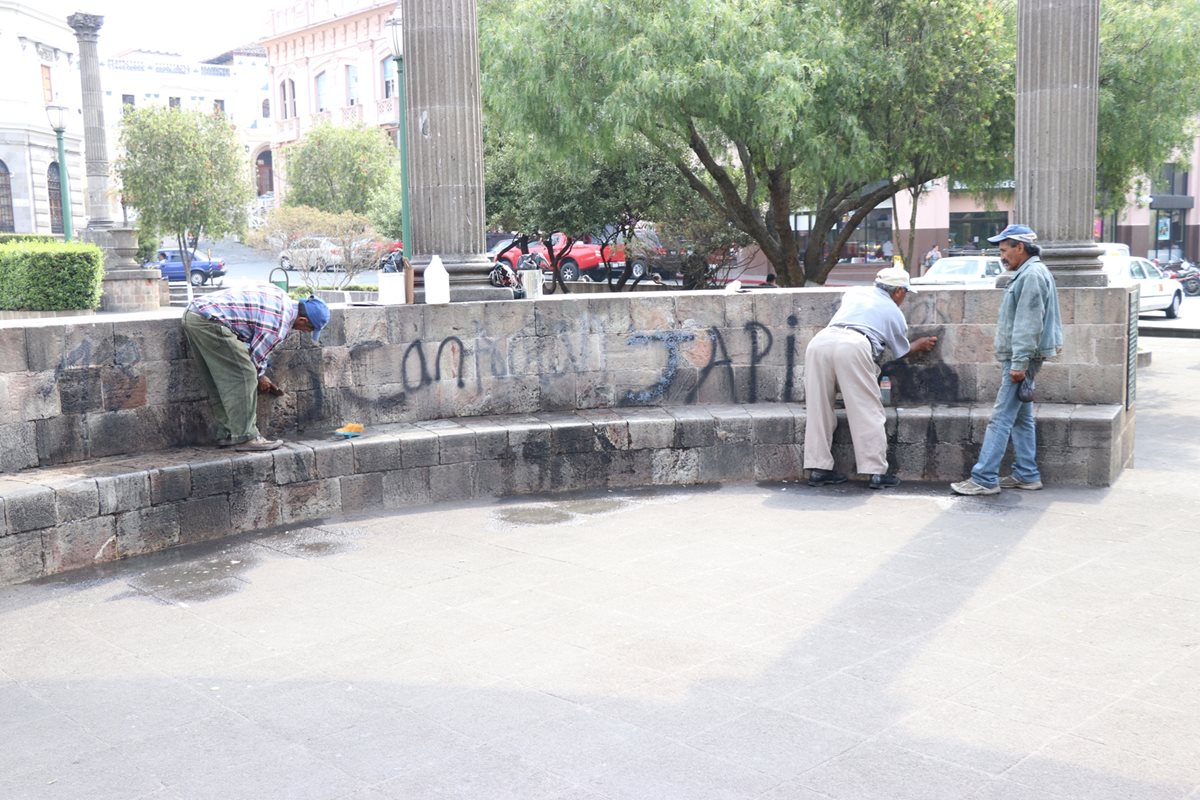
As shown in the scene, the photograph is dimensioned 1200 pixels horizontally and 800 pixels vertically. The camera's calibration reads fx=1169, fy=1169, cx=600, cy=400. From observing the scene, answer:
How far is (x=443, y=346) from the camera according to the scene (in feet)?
28.5

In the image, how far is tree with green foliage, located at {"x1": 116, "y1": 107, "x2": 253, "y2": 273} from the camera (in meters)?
35.8

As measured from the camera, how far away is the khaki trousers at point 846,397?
8141 millimetres

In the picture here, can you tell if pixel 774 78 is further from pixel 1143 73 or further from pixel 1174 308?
pixel 1174 308

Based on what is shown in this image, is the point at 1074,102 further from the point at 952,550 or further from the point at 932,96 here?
the point at 952,550

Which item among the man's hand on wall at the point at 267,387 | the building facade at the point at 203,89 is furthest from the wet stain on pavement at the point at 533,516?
the building facade at the point at 203,89

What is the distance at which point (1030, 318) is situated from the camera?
7.77 meters

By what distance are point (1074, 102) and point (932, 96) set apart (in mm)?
3606

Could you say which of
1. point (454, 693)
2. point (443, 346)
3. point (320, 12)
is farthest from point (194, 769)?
point (320, 12)

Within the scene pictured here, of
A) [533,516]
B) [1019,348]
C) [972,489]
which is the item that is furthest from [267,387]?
[1019,348]

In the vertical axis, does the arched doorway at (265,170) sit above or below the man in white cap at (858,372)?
above

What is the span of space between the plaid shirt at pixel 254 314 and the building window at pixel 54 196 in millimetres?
44528

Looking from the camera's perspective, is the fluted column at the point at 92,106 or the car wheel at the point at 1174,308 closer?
the car wheel at the point at 1174,308

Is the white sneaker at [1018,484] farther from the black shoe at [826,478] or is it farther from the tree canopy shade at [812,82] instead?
the tree canopy shade at [812,82]

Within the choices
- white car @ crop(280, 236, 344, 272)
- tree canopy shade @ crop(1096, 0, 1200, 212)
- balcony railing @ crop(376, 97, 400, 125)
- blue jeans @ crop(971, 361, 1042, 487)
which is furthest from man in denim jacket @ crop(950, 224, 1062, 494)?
balcony railing @ crop(376, 97, 400, 125)
